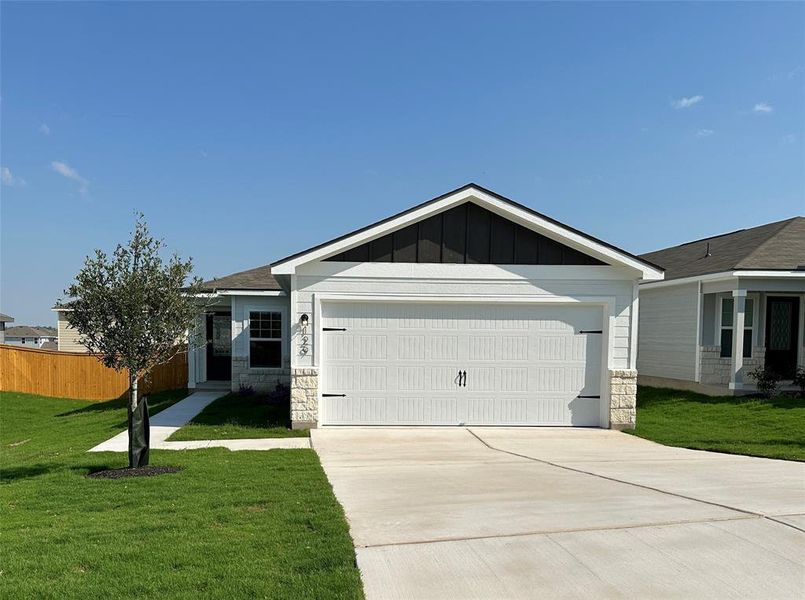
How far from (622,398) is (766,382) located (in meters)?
5.19

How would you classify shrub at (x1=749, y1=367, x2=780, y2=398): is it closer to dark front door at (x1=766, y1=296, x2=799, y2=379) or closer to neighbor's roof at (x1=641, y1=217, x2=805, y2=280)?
dark front door at (x1=766, y1=296, x2=799, y2=379)

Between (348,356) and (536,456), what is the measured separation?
392 centimetres

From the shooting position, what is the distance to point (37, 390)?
698 inches

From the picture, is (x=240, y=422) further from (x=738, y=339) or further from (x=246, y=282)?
(x=738, y=339)

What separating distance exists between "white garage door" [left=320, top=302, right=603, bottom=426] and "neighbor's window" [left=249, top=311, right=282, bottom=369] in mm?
4843

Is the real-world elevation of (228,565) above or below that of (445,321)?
below

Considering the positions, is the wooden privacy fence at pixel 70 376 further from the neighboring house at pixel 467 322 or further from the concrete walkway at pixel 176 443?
the neighboring house at pixel 467 322

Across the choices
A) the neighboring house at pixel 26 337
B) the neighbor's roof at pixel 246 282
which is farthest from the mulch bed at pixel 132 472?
the neighboring house at pixel 26 337

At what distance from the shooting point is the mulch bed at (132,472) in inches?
262

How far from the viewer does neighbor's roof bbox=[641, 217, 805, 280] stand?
1327 cm

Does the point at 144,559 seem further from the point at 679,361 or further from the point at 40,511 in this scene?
the point at 679,361

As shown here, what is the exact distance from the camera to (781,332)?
14375 mm

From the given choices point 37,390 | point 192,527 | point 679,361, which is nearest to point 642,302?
point 679,361

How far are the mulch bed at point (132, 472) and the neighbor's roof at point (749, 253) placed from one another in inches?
510
